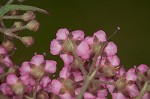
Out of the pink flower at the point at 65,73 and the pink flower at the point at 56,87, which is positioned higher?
the pink flower at the point at 65,73

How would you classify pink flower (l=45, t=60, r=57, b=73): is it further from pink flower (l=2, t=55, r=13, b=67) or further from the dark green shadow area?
the dark green shadow area

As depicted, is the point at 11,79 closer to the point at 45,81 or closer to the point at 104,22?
the point at 45,81

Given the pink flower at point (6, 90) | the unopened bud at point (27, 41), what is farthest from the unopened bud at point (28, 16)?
the pink flower at point (6, 90)

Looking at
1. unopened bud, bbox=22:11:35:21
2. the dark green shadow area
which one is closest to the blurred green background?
the dark green shadow area

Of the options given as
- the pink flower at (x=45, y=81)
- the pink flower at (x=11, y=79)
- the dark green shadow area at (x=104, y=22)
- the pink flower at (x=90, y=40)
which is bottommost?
the dark green shadow area at (x=104, y=22)

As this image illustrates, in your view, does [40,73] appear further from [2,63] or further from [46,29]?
[46,29]

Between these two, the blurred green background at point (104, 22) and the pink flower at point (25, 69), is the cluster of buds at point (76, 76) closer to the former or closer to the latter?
the pink flower at point (25, 69)

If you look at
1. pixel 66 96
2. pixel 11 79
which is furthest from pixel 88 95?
pixel 11 79

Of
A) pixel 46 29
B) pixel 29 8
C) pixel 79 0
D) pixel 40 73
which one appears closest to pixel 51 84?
pixel 40 73
